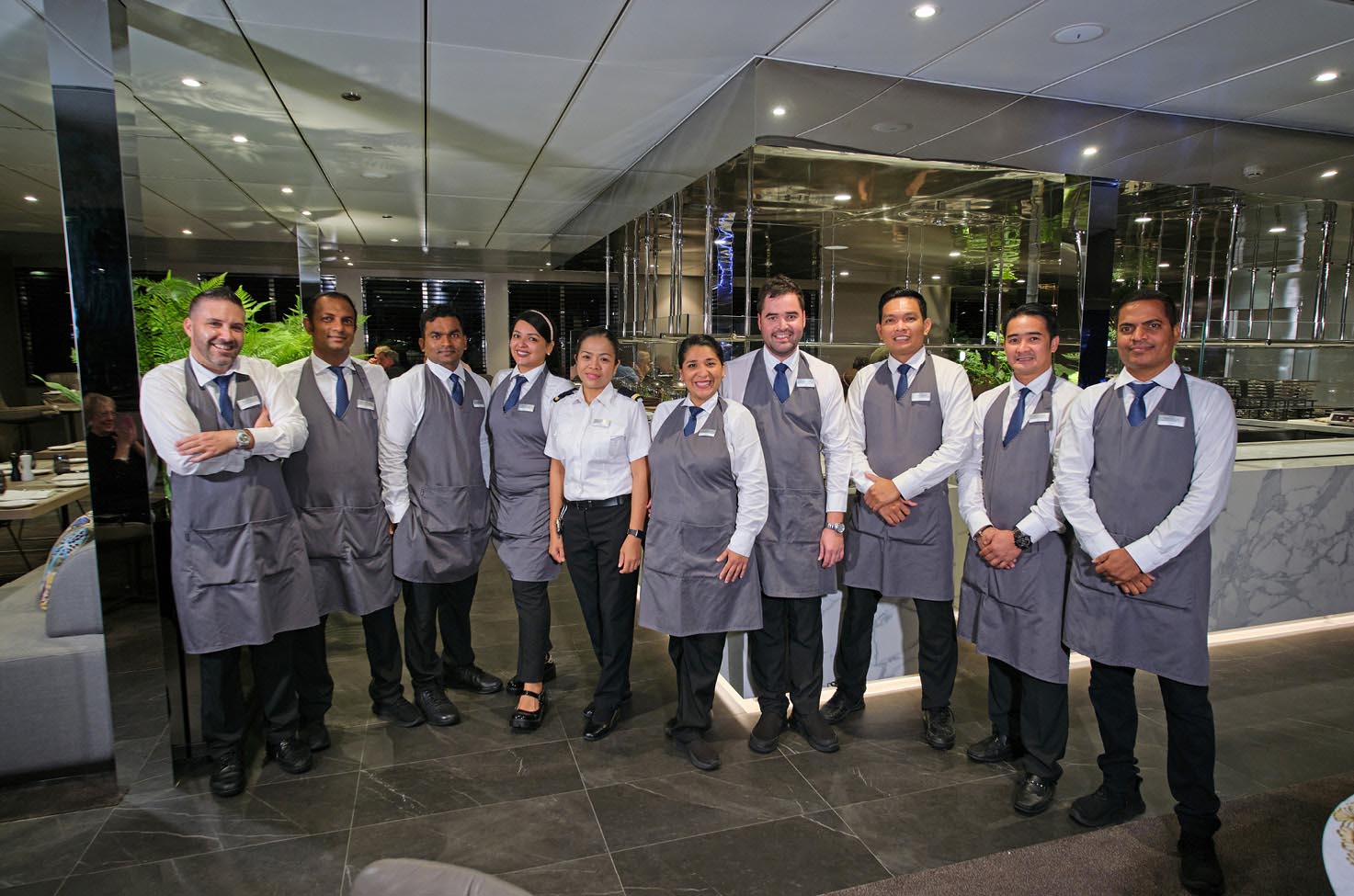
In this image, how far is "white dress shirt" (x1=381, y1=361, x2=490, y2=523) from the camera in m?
2.94

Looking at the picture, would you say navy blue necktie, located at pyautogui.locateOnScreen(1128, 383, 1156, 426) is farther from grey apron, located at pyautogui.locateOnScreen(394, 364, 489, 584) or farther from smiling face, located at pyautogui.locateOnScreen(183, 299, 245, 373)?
smiling face, located at pyautogui.locateOnScreen(183, 299, 245, 373)

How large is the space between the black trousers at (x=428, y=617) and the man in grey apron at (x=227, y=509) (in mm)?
477

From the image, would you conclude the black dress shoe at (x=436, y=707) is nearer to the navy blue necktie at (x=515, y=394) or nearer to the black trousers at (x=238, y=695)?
the black trousers at (x=238, y=695)

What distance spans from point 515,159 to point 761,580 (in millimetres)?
4169

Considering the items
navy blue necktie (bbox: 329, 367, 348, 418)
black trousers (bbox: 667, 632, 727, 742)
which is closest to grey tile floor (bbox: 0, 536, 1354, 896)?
black trousers (bbox: 667, 632, 727, 742)

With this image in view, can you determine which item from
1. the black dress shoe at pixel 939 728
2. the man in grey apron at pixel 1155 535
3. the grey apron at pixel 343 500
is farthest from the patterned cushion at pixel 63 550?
the man in grey apron at pixel 1155 535

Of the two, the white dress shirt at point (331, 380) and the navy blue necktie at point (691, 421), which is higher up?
the white dress shirt at point (331, 380)

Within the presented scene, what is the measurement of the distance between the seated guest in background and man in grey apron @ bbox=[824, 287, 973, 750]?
2.56m

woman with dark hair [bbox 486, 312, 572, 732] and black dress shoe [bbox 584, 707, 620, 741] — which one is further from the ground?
woman with dark hair [bbox 486, 312, 572, 732]

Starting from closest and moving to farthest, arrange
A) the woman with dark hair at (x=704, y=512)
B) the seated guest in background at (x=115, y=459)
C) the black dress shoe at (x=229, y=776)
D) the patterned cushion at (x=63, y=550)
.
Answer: the seated guest in background at (x=115, y=459) < the black dress shoe at (x=229, y=776) < the woman with dark hair at (x=704, y=512) < the patterned cushion at (x=63, y=550)

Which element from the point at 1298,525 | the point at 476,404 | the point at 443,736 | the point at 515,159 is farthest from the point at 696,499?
the point at 515,159

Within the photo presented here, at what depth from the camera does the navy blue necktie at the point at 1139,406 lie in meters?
2.29

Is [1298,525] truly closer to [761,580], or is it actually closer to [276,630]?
[761,580]

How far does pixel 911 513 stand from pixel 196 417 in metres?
2.52
